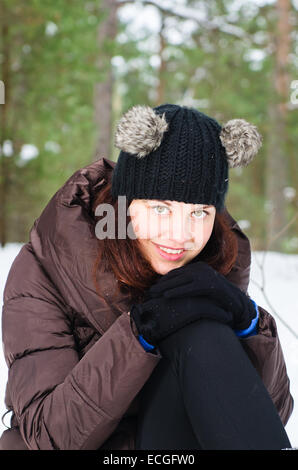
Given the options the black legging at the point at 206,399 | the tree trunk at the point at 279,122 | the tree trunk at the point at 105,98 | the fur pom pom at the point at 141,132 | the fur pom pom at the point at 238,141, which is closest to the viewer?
the black legging at the point at 206,399

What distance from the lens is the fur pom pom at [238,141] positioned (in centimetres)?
185

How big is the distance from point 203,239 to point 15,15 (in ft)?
20.3

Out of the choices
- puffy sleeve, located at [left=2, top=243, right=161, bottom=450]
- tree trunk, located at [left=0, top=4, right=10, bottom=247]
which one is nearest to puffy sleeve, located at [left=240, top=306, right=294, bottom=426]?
puffy sleeve, located at [left=2, top=243, right=161, bottom=450]

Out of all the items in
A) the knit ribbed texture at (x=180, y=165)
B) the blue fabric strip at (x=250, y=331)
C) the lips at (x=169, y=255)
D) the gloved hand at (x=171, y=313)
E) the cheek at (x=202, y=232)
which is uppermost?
the knit ribbed texture at (x=180, y=165)

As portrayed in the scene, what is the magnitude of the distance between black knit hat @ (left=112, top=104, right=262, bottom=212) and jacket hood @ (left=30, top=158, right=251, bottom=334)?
0.18 m

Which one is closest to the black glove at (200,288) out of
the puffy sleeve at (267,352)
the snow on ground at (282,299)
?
the puffy sleeve at (267,352)

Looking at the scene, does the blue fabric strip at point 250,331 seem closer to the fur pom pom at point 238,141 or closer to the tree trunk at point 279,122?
the fur pom pom at point 238,141

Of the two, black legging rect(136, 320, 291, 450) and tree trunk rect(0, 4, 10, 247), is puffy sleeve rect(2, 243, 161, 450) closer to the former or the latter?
black legging rect(136, 320, 291, 450)

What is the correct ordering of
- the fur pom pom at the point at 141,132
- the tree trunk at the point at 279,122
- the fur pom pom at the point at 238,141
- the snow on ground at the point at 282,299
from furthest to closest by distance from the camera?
the tree trunk at the point at 279,122 < the snow on ground at the point at 282,299 < the fur pom pom at the point at 238,141 < the fur pom pom at the point at 141,132

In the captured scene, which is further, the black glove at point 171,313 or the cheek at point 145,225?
the cheek at point 145,225

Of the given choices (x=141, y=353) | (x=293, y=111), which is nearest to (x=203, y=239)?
(x=141, y=353)

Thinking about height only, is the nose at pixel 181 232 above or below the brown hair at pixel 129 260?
above

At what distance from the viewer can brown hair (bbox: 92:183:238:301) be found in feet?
5.85

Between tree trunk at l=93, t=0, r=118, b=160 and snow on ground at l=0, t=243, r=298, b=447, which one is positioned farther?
tree trunk at l=93, t=0, r=118, b=160
